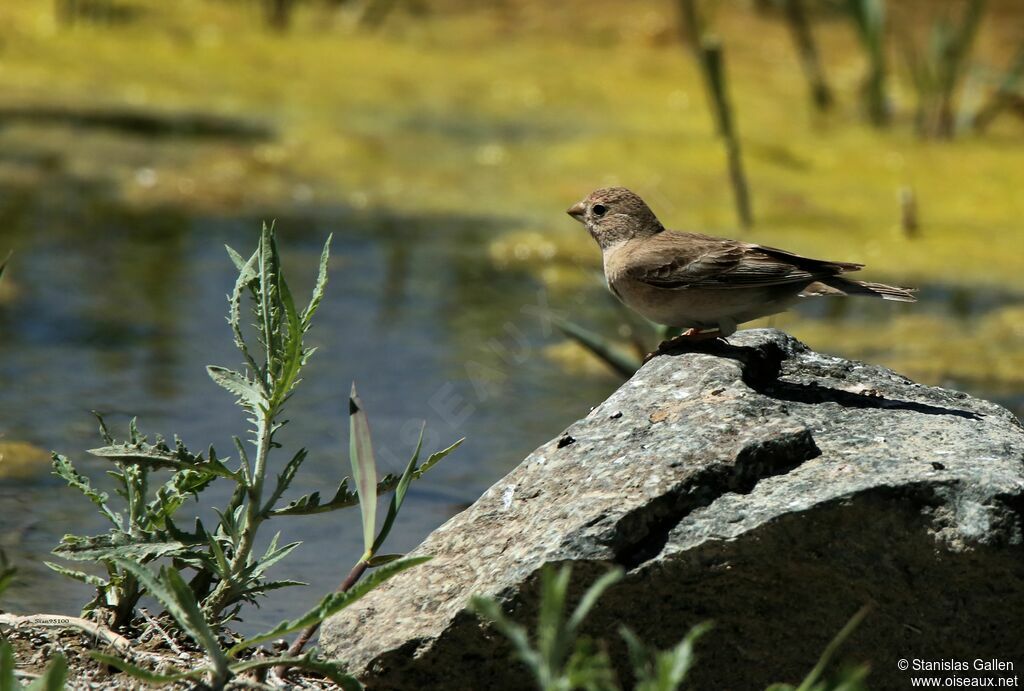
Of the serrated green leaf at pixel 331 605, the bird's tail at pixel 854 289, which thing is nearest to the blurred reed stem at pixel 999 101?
the bird's tail at pixel 854 289

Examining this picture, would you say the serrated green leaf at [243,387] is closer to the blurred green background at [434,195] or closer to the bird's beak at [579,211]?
the blurred green background at [434,195]

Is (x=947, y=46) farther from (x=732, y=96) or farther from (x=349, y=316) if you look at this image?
(x=349, y=316)

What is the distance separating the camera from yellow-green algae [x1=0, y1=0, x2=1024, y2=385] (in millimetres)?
7074

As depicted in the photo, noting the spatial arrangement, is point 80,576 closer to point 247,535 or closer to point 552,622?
point 247,535

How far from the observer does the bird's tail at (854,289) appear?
3.19 meters

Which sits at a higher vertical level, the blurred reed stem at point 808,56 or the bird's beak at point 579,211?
the bird's beak at point 579,211

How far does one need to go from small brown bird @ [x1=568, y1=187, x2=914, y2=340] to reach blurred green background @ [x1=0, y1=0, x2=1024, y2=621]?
0.72 metres

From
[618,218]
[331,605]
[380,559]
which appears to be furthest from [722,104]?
[331,605]

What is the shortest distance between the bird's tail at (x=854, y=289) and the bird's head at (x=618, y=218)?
1.61 feet

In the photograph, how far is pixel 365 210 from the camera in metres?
7.80

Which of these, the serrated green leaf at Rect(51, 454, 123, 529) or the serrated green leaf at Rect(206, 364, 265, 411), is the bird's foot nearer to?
the serrated green leaf at Rect(206, 364, 265, 411)

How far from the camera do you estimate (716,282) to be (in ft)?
11.1

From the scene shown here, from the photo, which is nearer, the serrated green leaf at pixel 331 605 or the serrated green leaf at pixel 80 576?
the serrated green leaf at pixel 331 605

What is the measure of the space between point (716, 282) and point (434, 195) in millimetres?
4817
